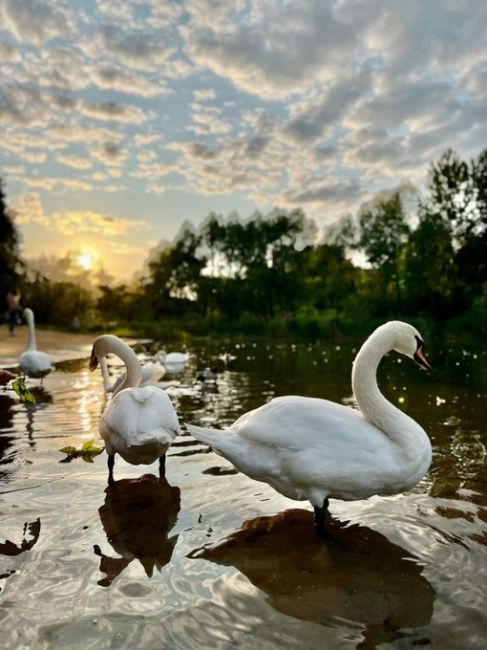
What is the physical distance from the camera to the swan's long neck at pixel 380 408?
4.01 metres

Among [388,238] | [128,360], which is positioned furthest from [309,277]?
[128,360]

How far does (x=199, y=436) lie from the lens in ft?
14.7

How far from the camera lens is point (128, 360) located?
6.39 meters

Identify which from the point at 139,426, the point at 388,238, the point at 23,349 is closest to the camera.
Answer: the point at 139,426

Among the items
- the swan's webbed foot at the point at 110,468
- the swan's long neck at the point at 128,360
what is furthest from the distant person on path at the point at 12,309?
the swan's webbed foot at the point at 110,468

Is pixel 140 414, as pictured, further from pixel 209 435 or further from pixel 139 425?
pixel 209 435

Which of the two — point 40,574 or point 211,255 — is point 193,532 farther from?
point 211,255

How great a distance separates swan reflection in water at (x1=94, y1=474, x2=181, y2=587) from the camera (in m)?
3.65

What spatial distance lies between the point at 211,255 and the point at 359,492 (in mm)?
73150

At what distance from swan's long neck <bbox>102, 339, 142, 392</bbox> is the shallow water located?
973 millimetres

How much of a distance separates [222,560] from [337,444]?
1147 mm

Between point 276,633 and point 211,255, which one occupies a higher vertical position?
point 211,255

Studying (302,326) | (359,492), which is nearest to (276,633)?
(359,492)

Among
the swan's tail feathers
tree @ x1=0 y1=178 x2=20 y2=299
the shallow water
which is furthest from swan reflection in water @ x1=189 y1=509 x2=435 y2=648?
tree @ x1=0 y1=178 x2=20 y2=299
